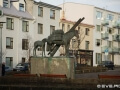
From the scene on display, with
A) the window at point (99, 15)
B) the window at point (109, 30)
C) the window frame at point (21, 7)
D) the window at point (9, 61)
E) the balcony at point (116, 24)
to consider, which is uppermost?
the window at point (99, 15)

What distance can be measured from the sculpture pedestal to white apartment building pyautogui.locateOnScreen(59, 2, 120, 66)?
4733 centimetres

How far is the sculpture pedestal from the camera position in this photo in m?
22.8

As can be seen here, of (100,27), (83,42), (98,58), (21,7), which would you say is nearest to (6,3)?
(21,7)

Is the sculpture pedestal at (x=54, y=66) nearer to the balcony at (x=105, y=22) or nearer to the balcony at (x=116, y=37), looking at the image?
the balcony at (x=105, y=22)

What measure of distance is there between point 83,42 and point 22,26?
61.4ft

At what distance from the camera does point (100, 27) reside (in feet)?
245

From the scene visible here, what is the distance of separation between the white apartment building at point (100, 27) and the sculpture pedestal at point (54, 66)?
47.3 metres

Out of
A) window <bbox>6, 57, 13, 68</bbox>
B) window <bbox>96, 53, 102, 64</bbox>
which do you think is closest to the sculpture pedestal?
window <bbox>6, 57, 13, 68</bbox>

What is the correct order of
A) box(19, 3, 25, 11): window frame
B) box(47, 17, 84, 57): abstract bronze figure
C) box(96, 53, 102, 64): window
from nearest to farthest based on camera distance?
box(47, 17, 84, 57): abstract bronze figure < box(19, 3, 25, 11): window frame < box(96, 53, 102, 64): window

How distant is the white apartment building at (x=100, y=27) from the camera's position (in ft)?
238

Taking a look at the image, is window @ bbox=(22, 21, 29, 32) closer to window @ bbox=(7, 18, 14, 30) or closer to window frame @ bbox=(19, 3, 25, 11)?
window frame @ bbox=(19, 3, 25, 11)

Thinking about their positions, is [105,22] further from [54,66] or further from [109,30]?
[54,66]

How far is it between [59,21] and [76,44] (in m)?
5.74

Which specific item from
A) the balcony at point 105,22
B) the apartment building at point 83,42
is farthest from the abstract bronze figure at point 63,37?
the balcony at point 105,22
